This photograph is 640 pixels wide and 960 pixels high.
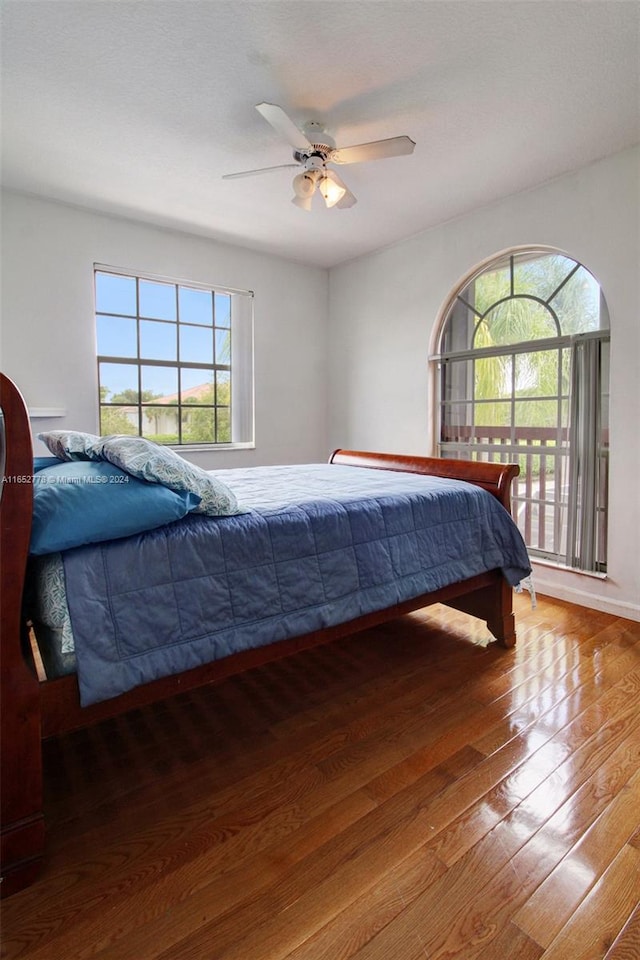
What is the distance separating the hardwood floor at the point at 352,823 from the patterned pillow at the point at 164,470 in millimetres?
865

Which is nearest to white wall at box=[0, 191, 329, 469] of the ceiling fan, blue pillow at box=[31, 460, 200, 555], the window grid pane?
the window grid pane

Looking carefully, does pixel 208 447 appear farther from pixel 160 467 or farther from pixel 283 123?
pixel 160 467

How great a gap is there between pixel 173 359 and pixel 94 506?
3090mm

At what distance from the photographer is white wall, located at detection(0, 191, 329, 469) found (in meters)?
3.28

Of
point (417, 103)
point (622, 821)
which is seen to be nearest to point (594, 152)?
point (417, 103)

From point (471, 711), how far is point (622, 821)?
0.58 meters

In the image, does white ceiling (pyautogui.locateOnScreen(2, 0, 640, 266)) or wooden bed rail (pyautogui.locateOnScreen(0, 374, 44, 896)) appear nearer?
wooden bed rail (pyautogui.locateOnScreen(0, 374, 44, 896))

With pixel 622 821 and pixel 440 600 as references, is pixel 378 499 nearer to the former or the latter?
pixel 440 600

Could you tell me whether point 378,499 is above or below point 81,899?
above

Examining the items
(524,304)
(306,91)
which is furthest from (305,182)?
(524,304)

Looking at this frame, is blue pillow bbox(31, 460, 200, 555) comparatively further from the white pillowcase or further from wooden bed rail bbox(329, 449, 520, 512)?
wooden bed rail bbox(329, 449, 520, 512)

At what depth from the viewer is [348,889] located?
1.16 m

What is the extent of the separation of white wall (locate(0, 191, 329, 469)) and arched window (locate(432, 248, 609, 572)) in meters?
1.50

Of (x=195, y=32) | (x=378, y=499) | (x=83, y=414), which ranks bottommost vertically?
(x=378, y=499)
